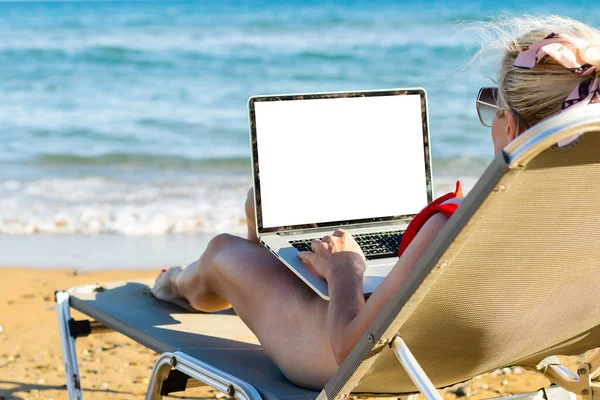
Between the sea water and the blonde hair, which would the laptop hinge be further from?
the blonde hair

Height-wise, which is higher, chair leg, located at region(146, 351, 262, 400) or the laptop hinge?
the laptop hinge

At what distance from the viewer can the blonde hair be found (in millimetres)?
1813

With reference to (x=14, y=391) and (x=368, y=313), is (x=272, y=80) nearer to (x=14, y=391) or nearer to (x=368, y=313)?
(x=14, y=391)

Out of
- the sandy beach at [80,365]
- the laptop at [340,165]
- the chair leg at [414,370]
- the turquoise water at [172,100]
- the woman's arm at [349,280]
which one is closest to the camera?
the chair leg at [414,370]

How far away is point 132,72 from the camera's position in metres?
15.9

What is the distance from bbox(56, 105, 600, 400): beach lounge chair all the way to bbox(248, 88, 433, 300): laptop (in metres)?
0.55

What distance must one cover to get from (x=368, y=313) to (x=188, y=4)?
3567cm

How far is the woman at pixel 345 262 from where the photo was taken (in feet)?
5.97

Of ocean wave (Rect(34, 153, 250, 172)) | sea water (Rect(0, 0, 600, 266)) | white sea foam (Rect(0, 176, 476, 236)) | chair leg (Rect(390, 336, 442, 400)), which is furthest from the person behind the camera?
ocean wave (Rect(34, 153, 250, 172))

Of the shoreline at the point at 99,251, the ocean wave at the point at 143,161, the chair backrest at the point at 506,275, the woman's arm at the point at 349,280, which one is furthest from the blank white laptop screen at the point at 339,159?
the ocean wave at the point at 143,161

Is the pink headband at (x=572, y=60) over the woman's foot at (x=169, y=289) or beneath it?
over

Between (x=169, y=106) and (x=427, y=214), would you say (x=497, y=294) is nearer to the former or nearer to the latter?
(x=427, y=214)

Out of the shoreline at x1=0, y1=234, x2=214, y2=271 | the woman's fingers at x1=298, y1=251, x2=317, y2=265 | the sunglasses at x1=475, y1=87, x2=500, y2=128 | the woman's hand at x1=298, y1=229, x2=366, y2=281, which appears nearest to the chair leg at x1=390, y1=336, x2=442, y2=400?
the woman's hand at x1=298, y1=229, x2=366, y2=281

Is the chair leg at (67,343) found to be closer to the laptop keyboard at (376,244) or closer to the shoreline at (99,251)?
the laptop keyboard at (376,244)
